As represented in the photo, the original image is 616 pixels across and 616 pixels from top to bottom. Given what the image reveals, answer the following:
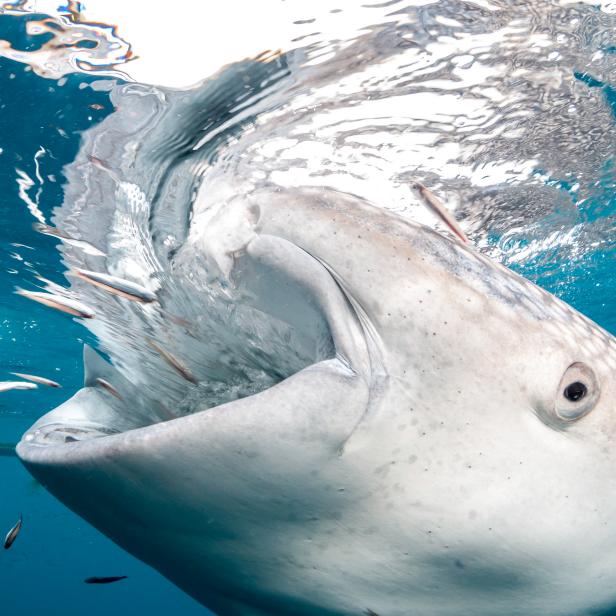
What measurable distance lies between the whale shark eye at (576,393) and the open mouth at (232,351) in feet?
1.99

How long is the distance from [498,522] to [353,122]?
377 cm

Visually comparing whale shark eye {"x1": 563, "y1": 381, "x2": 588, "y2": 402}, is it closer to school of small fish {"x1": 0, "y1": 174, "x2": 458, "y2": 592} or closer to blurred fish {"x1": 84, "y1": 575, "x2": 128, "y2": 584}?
school of small fish {"x1": 0, "y1": 174, "x2": 458, "y2": 592}

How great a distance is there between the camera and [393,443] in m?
1.50

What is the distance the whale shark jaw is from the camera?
4.74 feet

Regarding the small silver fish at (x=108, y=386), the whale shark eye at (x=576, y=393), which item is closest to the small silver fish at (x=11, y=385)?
the small silver fish at (x=108, y=386)

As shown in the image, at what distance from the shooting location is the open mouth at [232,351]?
1604mm

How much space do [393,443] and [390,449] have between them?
0.02 meters

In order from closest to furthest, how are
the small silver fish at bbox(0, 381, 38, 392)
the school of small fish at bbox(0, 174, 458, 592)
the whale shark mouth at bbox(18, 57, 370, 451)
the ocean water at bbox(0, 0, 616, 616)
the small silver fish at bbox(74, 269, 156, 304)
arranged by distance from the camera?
the whale shark mouth at bbox(18, 57, 370, 451), the school of small fish at bbox(0, 174, 458, 592), the ocean water at bbox(0, 0, 616, 616), the small silver fish at bbox(74, 269, 156, 304), the small silver fish at bbox(0, 381, 38, 392)

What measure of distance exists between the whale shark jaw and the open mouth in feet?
0.05

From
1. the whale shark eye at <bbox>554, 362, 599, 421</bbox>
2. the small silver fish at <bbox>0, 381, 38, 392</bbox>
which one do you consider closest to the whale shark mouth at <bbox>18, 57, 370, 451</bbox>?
the whale shark eye at <bbox>554, 362, 599, 421</bbox>

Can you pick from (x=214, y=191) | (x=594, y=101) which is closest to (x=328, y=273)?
(x=214, y=191)

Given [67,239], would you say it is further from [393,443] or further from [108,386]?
[393,443]

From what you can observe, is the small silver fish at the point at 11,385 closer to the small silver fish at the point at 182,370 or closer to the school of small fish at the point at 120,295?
the school of small fish at the point at 120,295

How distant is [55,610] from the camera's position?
266 ft
